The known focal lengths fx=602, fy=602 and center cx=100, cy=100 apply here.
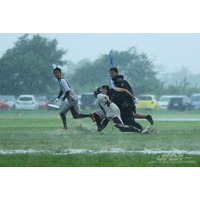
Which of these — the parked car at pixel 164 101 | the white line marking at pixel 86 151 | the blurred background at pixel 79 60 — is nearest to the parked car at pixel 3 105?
the blurred background at pixel 79 60

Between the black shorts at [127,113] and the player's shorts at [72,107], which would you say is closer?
the black shorts at [127,113]

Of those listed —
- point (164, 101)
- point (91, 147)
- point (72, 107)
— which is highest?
point (72, 107)

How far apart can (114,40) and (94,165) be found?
7386 millimetres

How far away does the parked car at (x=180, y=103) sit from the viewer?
32.7m

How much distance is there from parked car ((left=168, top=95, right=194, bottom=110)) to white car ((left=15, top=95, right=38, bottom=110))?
9348 mm

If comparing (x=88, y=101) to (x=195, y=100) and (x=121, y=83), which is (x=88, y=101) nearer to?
(x=195, y=100)

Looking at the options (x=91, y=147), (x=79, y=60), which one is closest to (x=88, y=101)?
(x=79, y=60)

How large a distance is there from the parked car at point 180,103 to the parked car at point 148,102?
2.67 feet

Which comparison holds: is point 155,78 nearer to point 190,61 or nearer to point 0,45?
point 190,61

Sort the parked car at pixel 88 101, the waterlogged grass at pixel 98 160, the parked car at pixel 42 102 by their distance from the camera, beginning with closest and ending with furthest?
the waterlogged grass at pixel 98 160, the parked car at pixel 42 102, the parked car at pixel 88 101

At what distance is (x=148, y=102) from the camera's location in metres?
30.7

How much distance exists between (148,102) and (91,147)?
18815 mm

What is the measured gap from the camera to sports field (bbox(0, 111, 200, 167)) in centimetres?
1015

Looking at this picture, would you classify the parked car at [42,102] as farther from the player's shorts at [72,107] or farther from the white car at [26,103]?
the player's shorts at [72,107]
